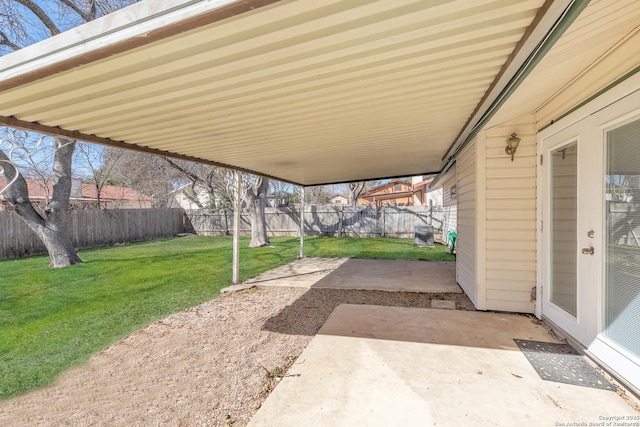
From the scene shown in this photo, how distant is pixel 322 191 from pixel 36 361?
25.9m

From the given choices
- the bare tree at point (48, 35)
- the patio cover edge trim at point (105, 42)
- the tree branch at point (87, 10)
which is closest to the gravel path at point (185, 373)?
the patio cover edge trim at point (105, 42)

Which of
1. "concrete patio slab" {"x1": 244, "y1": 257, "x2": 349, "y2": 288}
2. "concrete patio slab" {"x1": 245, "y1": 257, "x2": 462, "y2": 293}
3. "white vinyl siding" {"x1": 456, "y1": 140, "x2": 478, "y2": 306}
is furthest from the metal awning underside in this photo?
"concrete patio slab" {"x1": 244, "y1": 257, "x2": 349, "y2": 288}

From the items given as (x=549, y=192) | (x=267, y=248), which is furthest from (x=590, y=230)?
(x=267, y=248)

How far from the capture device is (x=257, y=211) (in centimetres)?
1168

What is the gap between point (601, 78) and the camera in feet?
7.77

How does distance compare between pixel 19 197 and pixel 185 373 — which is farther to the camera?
pixel 19 197

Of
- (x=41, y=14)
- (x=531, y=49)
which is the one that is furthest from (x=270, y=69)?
(x=41, y=14)

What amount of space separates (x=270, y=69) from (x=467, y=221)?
386cm

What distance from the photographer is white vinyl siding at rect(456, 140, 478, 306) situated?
419 centimetres

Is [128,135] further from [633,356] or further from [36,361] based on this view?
[633,356]

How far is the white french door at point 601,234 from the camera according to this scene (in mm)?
2127

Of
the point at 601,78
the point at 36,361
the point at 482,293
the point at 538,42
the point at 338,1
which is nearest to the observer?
the point at 338,1

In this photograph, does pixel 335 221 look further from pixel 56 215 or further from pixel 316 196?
pixel 316 196

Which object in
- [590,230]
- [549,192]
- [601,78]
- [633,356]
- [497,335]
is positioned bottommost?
[497,335]
